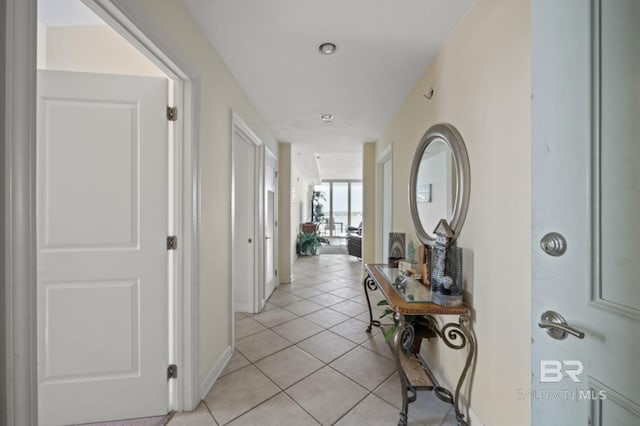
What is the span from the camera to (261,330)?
263 cm

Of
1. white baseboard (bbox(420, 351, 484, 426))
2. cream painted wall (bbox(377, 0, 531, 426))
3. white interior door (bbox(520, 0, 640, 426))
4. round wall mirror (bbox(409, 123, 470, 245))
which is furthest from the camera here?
round wall mirror (bbox(409, 123, 470, 245))

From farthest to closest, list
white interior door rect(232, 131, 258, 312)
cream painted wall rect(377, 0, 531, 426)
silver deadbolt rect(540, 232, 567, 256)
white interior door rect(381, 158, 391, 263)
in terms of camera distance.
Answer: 1. white interior door rect(381, 158, 391, 263)
2. white interior door rect(232, 131, 258, 312)
3. cream painted wall rect(377, 0, 531, 426)
4. silver deadbolt rect(540, 232, 567, 256)

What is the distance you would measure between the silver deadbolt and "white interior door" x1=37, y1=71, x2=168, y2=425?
176cm

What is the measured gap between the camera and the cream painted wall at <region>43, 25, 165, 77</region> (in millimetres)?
1554

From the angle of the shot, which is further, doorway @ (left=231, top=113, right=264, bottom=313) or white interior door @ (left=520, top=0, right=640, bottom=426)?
doorway @ (left=231, top=113, right=264, bottom=313)

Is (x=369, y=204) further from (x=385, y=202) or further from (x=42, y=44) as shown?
(x=42, y=44)

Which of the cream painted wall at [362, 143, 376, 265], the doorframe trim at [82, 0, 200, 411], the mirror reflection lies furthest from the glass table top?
the cream painted wall at [362, 143, 376, 265]

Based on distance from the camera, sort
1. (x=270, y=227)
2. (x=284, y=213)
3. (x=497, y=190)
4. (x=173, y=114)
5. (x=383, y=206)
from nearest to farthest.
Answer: (x=497, y=190), (x=173, y=114), (x=270, y=227), (x=383, y=206), (x=284, y=213)

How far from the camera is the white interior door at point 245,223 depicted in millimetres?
3000

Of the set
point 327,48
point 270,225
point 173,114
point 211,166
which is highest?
point 327,48

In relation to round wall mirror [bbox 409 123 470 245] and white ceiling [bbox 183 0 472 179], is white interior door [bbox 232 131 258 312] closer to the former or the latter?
white ceiling [bbox 183 0 472 179]

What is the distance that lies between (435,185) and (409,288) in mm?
A: 779

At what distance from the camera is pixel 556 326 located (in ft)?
2.30

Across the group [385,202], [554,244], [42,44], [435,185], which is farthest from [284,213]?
[554,244]
